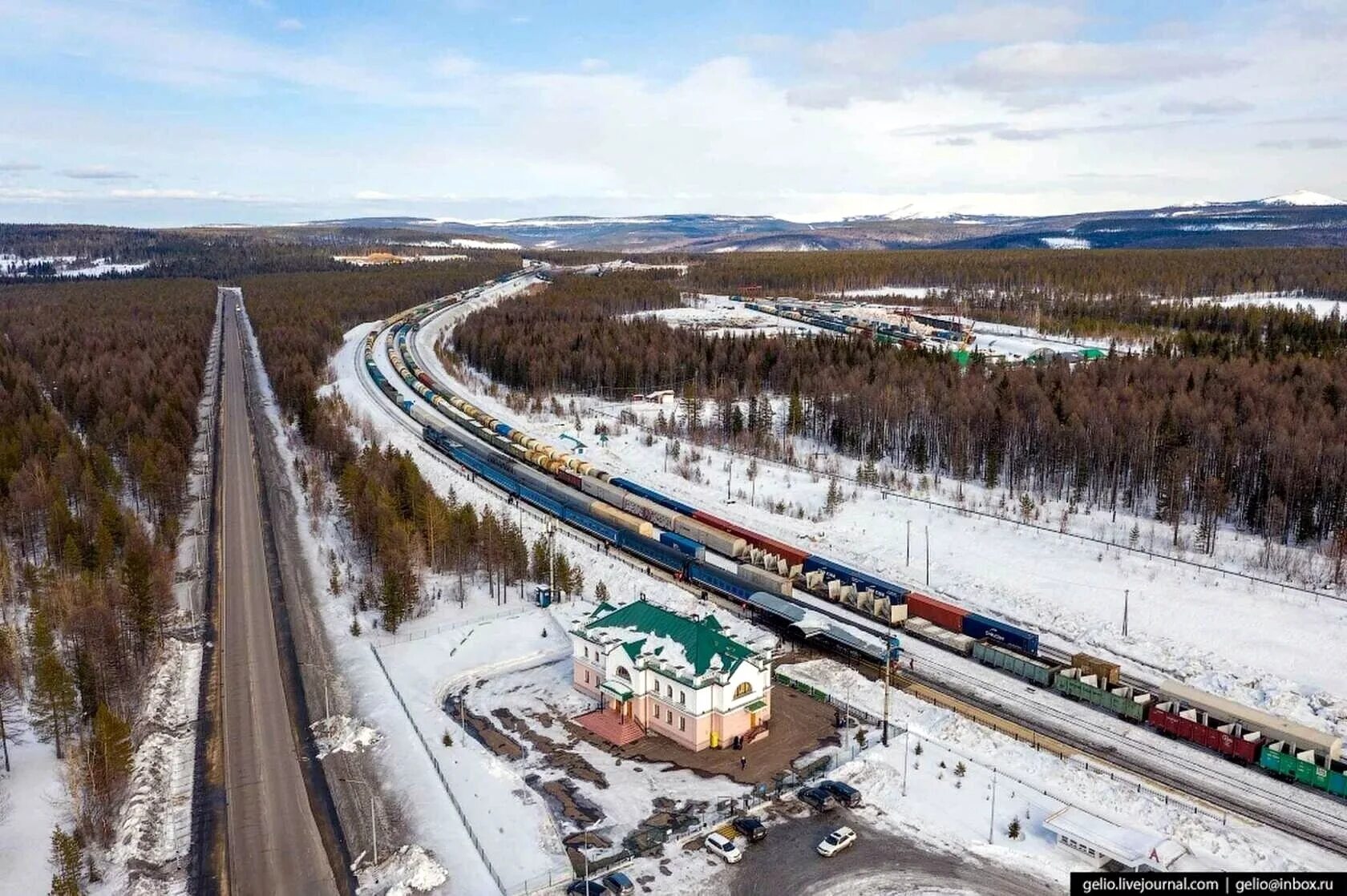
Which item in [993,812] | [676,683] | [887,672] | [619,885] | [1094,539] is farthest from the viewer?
[1094,539]

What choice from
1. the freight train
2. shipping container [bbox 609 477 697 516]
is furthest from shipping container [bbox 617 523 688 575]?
shipping container [bbox 609 477 697 516]

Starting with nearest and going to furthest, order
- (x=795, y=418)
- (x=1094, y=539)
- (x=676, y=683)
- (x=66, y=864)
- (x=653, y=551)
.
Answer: (x=66, y=864), (x=676, y=683), (x=653, y=551), (x=1094, y=539), (x=795, y=418)

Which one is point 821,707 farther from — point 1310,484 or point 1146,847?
point 1310,484

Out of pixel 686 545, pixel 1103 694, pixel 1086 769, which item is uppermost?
pixel 686 545

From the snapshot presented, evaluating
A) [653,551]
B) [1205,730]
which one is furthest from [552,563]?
[1205,730]

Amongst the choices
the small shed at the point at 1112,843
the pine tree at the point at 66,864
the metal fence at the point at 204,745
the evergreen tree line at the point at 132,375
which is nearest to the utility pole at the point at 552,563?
the metal fence at the point at 204,745

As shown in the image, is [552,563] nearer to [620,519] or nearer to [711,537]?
[620,519]

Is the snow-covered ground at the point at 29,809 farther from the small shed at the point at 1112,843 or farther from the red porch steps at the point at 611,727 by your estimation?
the small shed at the point at 1112,843
